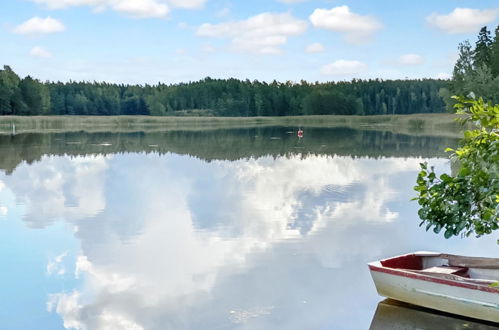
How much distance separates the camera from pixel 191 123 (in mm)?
125188

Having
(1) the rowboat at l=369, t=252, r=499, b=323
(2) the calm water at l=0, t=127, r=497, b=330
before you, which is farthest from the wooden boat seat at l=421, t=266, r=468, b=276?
(2) the calm water at l=0, t=127, r=497, b=330

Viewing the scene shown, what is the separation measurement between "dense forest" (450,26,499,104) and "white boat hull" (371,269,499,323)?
63581mm

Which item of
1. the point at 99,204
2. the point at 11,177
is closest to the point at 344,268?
the point at 99,204

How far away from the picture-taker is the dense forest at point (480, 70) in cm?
7250

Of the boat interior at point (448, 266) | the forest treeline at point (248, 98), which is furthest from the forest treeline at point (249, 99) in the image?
the boat interior at point (448, 266)

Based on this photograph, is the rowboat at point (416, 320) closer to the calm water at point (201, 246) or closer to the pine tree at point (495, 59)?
the calm water at point (201, 246)

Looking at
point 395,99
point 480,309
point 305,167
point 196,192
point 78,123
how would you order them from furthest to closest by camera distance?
point 395,99, point 78,123, point 305,167, point 196,192, point 480,309

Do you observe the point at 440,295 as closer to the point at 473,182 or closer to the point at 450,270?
the point at 450,270

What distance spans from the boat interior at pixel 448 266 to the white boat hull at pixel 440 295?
0.20 meters

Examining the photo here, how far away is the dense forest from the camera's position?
72.5 meters

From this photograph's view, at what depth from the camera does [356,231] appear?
59.0 feet

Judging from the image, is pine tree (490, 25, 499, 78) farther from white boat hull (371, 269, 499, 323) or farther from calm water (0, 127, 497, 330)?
white boat hull (371, 269, 499, 323)

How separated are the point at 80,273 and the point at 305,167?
22021mm

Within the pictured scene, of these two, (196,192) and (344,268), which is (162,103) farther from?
(344,268)
